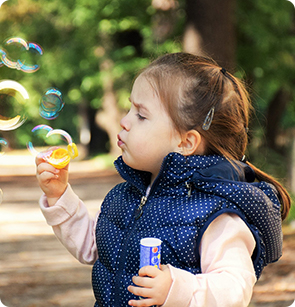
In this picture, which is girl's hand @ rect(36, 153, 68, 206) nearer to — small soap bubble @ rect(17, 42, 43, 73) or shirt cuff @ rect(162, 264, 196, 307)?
shirt cuff @ rect(162, 264, 196, 307)

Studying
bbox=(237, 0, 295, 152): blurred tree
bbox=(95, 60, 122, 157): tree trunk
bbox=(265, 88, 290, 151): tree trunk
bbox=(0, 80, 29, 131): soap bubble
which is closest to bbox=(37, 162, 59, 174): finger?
bbox=(0, 80, 29, 131): soap bubble

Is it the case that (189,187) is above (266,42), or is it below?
above

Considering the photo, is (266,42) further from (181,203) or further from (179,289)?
(179,289)

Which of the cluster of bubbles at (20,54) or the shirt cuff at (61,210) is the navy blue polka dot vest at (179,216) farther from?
the cluster of bubbles at (20,54)

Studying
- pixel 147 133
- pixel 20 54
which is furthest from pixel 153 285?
pixel 20 54

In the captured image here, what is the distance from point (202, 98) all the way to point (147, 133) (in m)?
0.25

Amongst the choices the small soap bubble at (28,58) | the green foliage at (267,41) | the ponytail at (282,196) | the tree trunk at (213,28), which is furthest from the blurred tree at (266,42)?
the ponytail at (282,196)

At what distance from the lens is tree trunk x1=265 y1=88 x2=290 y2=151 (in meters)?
11.6

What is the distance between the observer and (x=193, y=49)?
19.3 ft

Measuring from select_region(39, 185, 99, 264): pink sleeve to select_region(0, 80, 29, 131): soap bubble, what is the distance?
0.84 m

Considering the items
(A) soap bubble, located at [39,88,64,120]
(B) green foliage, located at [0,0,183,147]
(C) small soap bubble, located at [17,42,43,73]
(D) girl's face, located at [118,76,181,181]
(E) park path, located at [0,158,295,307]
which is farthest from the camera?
(B) green foliage, located at [0,0,183,147]

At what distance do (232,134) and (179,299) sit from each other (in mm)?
708

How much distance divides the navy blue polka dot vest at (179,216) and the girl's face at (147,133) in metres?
0.08

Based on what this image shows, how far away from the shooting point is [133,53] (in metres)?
12.8
